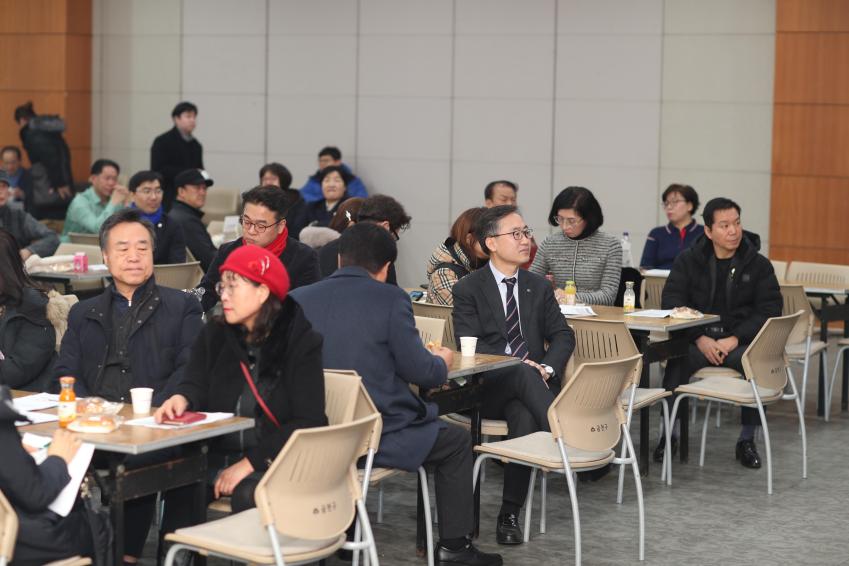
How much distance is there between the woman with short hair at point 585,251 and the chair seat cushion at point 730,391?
3.02ft

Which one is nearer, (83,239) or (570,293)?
(570,293)

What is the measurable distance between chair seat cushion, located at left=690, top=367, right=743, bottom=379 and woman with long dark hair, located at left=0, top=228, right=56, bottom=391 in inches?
145

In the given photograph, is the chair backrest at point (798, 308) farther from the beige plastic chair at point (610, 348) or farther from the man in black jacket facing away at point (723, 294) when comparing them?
the beige plastic chair at point (610, 348)

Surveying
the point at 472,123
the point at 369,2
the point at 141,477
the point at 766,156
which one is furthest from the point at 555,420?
the point at 369,2

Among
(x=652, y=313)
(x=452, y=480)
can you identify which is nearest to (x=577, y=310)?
(x=652, y=313)

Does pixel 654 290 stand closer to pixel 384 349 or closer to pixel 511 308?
pixel 511 308

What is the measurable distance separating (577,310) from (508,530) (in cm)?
173

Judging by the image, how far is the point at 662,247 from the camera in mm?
9195

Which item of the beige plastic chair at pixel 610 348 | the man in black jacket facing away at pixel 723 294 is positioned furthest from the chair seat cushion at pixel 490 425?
the man in black jacket facing away at pixel 723 294

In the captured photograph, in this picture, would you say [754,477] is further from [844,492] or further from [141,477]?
[141,477]

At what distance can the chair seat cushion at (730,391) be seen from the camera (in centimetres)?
630

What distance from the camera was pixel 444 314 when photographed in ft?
20.5

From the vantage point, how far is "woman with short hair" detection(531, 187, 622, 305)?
723 centimetres

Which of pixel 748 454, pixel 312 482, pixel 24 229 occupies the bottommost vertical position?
pixel 748 454
